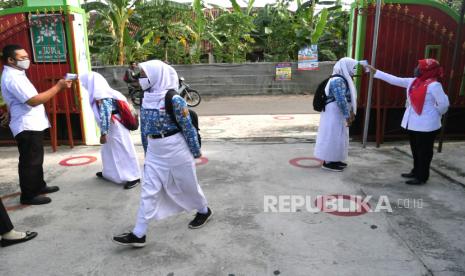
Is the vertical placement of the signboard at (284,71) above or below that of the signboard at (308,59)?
below

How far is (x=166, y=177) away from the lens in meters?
3.04

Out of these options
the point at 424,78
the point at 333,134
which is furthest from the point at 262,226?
the point at 424,78

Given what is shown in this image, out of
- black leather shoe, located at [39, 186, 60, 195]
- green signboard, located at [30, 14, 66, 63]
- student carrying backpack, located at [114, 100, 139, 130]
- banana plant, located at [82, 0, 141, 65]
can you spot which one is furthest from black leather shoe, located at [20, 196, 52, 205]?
banana plant, located at [82, 0, 141, 65]

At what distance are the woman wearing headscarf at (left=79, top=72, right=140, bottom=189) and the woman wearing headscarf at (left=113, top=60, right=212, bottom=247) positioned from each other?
1.33 m

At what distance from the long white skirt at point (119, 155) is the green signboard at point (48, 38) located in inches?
99.8

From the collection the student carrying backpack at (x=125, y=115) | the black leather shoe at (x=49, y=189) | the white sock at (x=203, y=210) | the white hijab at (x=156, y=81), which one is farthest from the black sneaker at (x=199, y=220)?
the black leather shoe at (x=49, y=189)

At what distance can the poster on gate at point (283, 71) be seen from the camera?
1366 cm

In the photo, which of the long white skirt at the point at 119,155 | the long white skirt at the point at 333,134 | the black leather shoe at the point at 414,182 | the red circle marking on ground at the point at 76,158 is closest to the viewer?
the black leather shoe at the point at 414,182

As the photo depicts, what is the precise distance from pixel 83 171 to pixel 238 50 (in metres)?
10.9

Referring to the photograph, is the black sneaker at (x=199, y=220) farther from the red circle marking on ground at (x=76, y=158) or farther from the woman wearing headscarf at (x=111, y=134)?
the red circle marking on ground at (x=76, y=158)

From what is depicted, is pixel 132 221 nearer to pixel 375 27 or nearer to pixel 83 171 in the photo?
pixel 83 171

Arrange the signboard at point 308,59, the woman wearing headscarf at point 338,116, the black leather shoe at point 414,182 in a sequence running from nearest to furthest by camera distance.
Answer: the black leather shoe at point 414,182
the woman wearing headscarf at point 338,116
the signboard at point 308,59

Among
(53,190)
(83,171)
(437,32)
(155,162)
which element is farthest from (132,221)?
(437,32)

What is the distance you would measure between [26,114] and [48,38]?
2.81m
